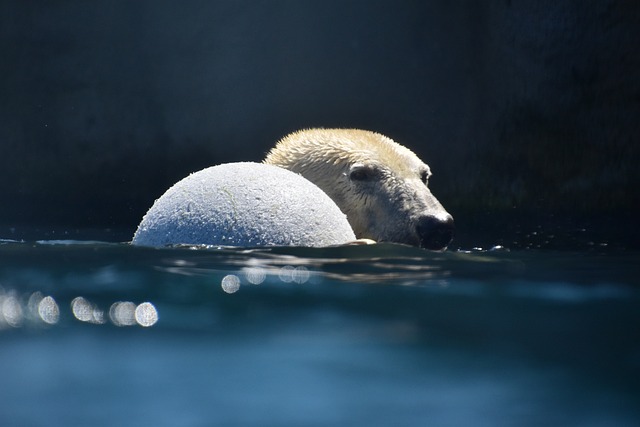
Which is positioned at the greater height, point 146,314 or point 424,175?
point 424,175

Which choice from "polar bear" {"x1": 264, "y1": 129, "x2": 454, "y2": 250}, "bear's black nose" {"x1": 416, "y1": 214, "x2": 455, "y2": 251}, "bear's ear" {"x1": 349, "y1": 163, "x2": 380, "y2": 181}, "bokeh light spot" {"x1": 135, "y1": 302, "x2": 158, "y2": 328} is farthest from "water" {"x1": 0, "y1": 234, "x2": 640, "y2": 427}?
"bear's ear" {"x1": 349, "y1": 163, "x2": 380, "y2": 181}

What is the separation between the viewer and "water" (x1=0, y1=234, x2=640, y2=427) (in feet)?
8.36

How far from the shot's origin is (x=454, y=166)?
35.1 ft

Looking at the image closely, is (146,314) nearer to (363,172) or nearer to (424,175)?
(363,172)

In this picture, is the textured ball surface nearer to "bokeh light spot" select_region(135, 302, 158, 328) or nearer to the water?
the water

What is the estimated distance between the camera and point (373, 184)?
652 cm

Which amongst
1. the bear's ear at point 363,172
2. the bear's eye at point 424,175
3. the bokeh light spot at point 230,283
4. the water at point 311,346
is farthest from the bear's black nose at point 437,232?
the bokeh light spot at point 230,283

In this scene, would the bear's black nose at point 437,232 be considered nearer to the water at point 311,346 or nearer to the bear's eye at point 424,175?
the bear's eye at point 424,175

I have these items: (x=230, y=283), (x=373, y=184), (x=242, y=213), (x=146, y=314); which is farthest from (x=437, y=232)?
(x=146, y=314)

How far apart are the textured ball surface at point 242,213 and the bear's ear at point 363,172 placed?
1029 mm
